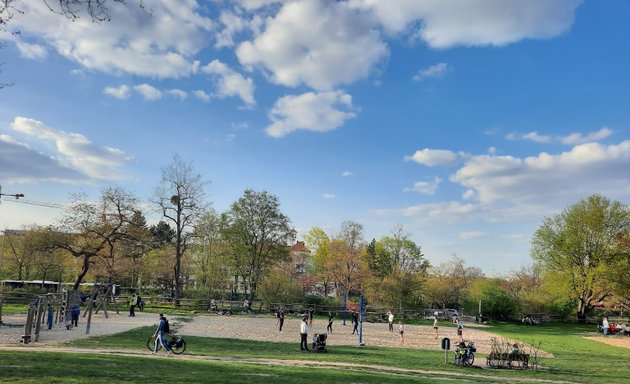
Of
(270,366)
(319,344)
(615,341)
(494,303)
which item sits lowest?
(615,341)

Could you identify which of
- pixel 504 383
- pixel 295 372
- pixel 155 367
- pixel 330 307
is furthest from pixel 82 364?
pixel 330 307

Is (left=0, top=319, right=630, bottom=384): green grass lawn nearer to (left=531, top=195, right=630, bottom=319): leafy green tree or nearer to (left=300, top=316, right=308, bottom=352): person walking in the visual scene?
(left=300, top=316, right=308, bottom=352): person walking

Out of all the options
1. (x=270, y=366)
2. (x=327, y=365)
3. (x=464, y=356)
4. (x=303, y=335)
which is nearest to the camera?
(x=270, y=366)

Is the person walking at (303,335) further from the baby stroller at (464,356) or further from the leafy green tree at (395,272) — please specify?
the leafy green tree at (395,272)

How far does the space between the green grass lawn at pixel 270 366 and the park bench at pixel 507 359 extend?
3.00ft

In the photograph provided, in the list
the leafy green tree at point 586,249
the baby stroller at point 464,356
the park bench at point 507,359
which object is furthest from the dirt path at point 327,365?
the leafy green tree at point 586,249

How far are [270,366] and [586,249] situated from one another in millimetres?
58335

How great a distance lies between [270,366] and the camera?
17.2 metres

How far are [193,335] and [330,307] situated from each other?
96.1 ft

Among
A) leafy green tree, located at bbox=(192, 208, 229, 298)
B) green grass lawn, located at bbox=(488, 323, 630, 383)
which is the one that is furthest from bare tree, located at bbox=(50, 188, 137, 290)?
green grass lawn, located at bbox=(488, 323, 630, 383)

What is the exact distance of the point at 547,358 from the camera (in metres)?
28.0

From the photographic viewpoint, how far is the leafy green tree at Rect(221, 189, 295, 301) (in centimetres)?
6372

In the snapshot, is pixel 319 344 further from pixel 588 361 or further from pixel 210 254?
pixel 210 254

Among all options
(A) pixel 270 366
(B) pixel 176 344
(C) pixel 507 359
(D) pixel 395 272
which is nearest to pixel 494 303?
(D) pixel 395 272
